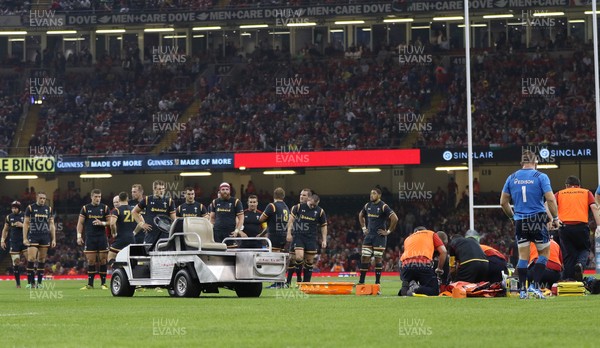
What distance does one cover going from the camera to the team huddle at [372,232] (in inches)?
667

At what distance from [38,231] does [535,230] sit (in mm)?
13226

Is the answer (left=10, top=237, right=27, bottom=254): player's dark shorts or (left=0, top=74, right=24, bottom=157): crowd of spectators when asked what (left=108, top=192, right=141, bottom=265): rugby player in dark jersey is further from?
(left=0, top=74, right=24, bottom=157): crowd of spectators

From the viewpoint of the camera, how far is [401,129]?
44.7 m

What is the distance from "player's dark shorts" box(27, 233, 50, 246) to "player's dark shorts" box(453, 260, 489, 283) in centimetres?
1147

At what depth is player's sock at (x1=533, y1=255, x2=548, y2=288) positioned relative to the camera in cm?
1688

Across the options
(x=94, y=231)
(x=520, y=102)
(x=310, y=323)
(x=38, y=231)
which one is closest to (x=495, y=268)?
(x=310, y=323)

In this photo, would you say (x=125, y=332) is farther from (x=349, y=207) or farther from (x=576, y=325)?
(x=349, y=207)

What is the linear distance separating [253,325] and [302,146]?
3268 centimetres

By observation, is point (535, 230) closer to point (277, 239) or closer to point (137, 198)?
point (277, 239)

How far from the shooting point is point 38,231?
26312 millimetres

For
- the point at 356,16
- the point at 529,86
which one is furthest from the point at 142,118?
the point at 529,86

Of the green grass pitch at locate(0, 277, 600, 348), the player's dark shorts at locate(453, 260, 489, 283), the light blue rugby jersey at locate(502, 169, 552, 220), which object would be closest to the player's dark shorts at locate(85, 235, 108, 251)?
the green grass pitch at locate(0, 277, 600, 348)

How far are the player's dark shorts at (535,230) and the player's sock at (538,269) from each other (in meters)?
0.26

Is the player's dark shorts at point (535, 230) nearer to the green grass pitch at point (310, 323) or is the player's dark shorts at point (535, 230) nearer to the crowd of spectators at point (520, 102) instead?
the green grass pitch at point (310, 323)
